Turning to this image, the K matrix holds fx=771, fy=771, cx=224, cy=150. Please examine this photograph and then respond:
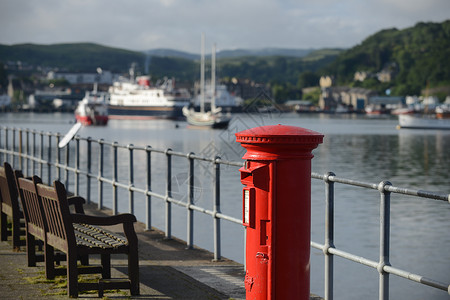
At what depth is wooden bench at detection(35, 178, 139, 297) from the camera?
6.17m

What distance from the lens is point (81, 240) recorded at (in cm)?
640

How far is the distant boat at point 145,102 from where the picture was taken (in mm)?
152000

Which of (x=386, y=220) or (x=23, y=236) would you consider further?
(x=23, y=236)

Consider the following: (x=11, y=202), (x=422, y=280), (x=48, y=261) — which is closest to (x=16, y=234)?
(x=11, y=202)

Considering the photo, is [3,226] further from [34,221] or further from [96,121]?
[96,121]

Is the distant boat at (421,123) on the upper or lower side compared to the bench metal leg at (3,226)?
A: lower

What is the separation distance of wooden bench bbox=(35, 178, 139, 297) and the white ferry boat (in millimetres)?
144825

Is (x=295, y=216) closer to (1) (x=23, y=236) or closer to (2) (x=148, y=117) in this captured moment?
(1) (x=23, y=236)

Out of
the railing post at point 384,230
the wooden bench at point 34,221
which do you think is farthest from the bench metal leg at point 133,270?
the railing post at point 384,230

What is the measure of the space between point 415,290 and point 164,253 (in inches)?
227

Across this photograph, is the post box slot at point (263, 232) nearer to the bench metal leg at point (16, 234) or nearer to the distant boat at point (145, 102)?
the bench metal leg at point (16, 234)

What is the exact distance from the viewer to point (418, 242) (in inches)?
712

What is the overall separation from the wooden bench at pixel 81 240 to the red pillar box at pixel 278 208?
5.59 feet

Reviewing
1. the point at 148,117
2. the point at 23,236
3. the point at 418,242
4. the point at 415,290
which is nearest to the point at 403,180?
the point at 418,242
